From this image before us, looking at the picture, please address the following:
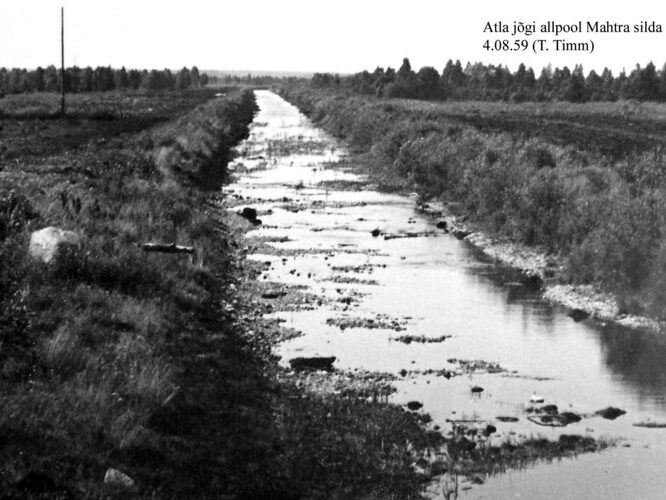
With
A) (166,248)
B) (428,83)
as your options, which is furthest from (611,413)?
(428,83)

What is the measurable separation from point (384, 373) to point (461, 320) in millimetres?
3692

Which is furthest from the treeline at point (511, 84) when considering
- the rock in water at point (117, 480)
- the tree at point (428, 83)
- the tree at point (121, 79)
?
the rock in water at point (117, 480)

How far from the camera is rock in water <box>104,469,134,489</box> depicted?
7.71 meters

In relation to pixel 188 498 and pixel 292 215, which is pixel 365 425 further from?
pixel 292 215

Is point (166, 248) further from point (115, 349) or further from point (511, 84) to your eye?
point (511, 84)

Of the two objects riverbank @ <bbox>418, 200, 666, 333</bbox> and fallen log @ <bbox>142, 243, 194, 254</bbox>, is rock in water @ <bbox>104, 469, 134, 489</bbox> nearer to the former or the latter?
fallen log @ <bbox>142, 243, 194, 254</bbox>

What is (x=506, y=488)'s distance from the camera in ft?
30.9

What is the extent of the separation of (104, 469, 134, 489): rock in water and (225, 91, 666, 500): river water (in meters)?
3.22

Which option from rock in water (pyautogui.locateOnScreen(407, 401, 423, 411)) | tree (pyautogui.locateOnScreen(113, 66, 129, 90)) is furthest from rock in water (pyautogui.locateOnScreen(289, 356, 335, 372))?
tree (pyautogui.locateOnScreen(113, 66, 129, 90))

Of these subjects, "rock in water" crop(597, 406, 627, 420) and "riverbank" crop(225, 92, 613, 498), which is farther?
"rock in water" crop(597, 406, 627, 420)

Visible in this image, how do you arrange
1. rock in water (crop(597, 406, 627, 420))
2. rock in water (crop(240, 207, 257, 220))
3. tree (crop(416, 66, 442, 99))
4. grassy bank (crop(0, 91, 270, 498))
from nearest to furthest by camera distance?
grassy bank (crop(0, 91, 270, 498)), rock in water (crop(597, 406, 627, 420)), rock in water (crop(240, 207, 257, 220)), tree (crop(416, 66, 442, 99))

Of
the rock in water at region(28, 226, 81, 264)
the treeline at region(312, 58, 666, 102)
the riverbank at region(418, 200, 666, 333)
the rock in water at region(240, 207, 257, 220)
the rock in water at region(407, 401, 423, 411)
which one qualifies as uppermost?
the treeline at region(312, 58, 666, 102)

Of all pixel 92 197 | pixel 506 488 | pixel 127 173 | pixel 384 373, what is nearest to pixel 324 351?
pixel 384 373

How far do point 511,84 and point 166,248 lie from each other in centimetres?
13293
